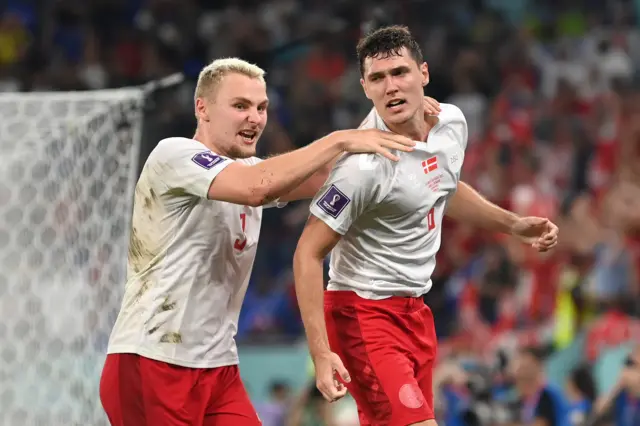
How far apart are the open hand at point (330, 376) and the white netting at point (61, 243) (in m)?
1.58

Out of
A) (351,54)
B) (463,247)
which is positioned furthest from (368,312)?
(351,54)

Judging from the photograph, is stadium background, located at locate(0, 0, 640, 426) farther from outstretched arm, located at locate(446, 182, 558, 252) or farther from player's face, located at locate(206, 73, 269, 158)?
outstretched arm, located at locate(446, 182, 558, 252)

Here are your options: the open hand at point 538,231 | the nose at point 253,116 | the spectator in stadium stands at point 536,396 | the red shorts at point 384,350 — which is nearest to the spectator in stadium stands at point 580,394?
the spectator in stadium stands at point 536,396

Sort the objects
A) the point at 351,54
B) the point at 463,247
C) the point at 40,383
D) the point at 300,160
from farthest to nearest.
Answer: the point at 351,54
the point at 463,247
the point at 40,383
the point at 300,160

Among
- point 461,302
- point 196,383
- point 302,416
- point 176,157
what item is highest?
point 176,157

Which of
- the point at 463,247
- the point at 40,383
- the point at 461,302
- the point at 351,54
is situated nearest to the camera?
the point at 40,383

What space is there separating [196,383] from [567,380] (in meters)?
3.78

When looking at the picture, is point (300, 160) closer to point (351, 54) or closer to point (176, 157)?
point (176, 157)

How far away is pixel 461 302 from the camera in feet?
26.2

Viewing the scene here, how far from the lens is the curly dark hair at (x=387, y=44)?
3752 millimetres

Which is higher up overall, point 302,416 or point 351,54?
point 351,54

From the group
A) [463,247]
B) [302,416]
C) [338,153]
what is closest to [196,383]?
[338,153]

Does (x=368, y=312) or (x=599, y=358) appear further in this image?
(x=599, y=358)

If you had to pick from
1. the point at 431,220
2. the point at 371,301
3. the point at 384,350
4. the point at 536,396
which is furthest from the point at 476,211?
the point at 536,396
